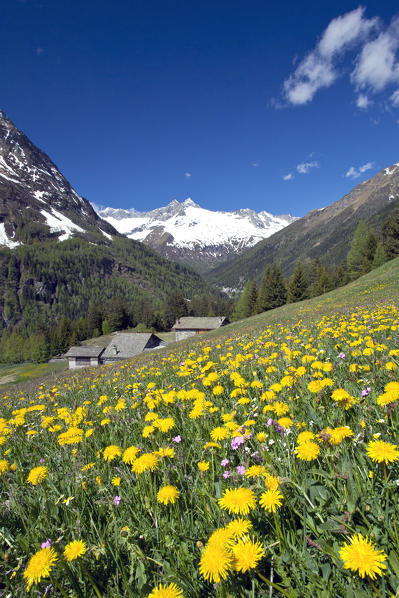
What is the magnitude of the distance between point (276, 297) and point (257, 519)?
73.2 meters

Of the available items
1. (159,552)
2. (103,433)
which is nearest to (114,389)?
(103,433)

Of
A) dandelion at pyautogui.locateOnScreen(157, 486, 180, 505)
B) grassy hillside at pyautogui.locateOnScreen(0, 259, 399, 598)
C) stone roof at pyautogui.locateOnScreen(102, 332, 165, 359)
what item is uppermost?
dandelion at pyautogui.locateOnScreen(157, 486, 180, 505)

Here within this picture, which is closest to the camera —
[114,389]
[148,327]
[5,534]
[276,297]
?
[5,534]

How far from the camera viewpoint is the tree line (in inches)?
2241

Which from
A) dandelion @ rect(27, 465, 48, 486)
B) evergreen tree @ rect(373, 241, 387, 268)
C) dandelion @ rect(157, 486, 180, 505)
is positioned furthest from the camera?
evergreen tree @ rect(373, 241, 387, 268)

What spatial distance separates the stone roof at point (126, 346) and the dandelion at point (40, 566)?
6239cm

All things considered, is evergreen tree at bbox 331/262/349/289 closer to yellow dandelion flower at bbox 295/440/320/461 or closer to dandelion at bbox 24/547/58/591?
yellow dandelion flower at bbox 295/440/320/461

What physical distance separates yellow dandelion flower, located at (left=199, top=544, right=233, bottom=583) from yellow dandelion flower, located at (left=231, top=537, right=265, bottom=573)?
0.03 m

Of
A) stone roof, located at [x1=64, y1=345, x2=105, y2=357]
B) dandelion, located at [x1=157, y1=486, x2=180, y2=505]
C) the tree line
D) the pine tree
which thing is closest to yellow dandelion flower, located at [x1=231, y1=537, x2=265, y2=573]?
dandelion, located at [x1=157, y1=486, x2=180, y2=505]

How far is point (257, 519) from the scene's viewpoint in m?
1.68

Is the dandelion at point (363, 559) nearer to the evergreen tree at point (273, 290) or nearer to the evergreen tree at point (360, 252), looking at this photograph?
the evergreen tree at point (360, 252)

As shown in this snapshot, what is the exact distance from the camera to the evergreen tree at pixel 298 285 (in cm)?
6532

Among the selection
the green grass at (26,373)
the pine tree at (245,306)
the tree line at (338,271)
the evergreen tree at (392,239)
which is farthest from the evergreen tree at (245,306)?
the green grass at (26,373)

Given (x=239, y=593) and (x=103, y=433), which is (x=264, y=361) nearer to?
(x=103, y=433)
